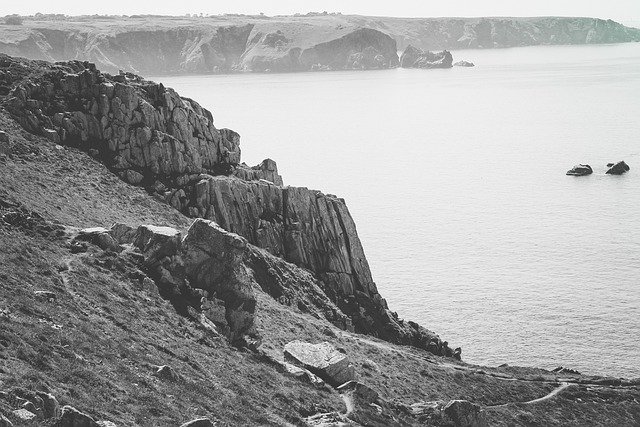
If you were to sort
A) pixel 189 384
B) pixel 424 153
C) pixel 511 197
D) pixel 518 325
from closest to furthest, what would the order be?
pixel 189 384, pixel 518 325, pixel 511 197, pixel 424 153

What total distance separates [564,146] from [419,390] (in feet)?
450

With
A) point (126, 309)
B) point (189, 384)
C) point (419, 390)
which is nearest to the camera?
point (189, 384)

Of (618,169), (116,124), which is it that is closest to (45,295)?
(116,124)

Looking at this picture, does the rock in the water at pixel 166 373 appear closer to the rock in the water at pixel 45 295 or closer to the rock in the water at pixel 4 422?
the rock in the water at pixel 45 295

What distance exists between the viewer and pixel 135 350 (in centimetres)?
3328

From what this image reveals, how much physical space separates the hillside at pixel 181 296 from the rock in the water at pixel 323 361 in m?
0.41

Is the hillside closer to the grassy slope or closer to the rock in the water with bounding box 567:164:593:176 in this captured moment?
the grassy slope

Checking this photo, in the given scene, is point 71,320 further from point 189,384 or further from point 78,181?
point 78,181

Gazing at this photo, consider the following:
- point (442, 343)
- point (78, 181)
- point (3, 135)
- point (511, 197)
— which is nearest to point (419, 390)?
point (442, 343)

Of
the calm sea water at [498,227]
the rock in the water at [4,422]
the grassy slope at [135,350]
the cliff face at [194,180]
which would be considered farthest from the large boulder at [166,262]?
the calm sea water at [498,227]

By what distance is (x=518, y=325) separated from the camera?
249ft

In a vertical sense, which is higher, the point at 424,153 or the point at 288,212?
the point at 288,212

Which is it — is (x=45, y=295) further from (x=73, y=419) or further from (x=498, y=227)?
(x=498, y=227)

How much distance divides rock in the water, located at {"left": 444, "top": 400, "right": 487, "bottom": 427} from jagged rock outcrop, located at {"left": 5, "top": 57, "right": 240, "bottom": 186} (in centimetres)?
2713
